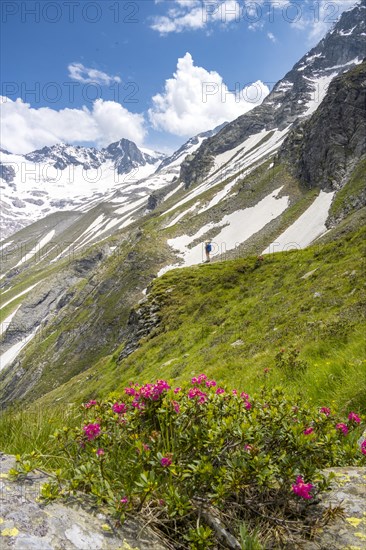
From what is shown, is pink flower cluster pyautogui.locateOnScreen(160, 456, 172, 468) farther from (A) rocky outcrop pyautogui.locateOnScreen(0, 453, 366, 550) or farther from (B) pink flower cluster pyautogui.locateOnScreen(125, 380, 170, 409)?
(B) pink flower cluster pyautogui.locateOnScreen(125, 380, 170, 409)

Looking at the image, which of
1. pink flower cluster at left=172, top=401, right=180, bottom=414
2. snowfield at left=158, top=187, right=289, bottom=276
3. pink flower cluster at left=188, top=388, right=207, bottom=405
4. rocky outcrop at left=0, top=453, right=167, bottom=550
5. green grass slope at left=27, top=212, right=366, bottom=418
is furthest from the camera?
snowfield at left=158, top=187, right=289, bottom=276

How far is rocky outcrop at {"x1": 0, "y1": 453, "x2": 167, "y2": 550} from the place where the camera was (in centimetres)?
293

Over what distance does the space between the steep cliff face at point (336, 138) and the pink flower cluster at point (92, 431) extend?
85.2 m

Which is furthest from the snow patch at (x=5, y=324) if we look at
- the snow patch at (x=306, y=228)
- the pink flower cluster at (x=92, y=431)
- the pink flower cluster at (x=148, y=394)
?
the pink flower cluster at (x=92, y=431)

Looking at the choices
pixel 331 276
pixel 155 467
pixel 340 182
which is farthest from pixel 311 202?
pixel 155 467

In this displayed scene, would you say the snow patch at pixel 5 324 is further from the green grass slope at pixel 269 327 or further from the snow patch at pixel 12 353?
the green grass slope at pixel 269 327

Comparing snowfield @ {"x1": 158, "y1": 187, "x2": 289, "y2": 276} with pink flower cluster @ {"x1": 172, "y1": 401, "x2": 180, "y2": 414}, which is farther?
snowfield @ {"x1": 158, "y1": 187, "x2": 289, "y2": 276}

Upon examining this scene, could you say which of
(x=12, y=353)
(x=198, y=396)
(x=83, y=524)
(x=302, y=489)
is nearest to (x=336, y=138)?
(x=198, y=396)

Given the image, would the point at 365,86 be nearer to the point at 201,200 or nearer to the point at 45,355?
the point at 201,200

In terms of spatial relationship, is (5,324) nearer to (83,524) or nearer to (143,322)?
(143,322)

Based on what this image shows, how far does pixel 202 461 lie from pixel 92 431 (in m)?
1.41

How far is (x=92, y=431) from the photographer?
14.2 feet

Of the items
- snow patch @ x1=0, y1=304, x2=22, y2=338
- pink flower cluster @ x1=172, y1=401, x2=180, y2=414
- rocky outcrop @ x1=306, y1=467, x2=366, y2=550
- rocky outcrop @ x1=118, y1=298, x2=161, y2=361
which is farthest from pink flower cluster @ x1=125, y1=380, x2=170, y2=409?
snow patch @ x1=0, y1=304, x2=22, y2=338

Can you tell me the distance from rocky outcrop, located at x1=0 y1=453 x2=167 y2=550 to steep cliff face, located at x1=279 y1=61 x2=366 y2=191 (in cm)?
8598
